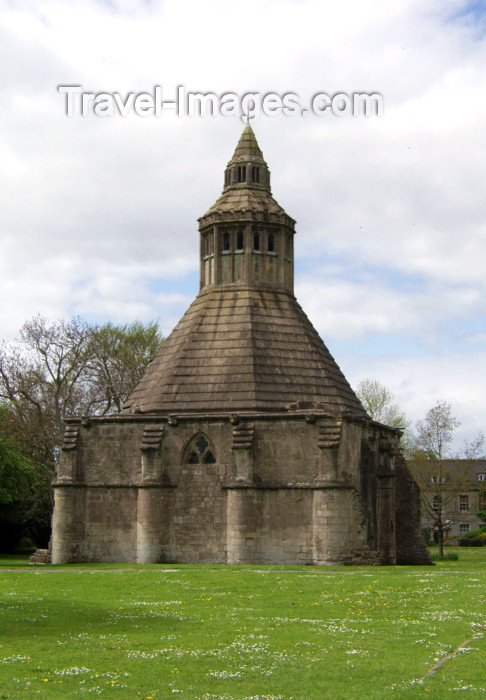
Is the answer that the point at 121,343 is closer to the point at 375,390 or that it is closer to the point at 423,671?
the point at 375,390

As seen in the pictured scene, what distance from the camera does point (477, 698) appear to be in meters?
12.0

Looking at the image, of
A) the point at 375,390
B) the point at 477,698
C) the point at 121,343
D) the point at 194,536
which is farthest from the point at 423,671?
the point at 375,390

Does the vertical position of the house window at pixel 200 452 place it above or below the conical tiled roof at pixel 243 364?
below

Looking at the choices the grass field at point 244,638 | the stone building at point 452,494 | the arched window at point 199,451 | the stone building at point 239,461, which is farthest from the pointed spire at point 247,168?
the grass field at point 244,638

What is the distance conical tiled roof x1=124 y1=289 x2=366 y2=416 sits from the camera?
39562 mm

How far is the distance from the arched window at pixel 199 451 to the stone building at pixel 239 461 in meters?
0.04

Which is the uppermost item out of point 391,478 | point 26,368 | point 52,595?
point 26,368

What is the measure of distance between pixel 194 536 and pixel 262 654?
2292cm

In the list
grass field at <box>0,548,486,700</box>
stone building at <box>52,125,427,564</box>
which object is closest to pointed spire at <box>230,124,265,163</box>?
stone building at <box>52,125,427,564</box>

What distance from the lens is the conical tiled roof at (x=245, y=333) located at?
39.8 m

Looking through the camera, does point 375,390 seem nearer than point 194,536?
No

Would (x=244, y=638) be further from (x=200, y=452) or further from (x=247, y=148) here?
(x=247, y=148)

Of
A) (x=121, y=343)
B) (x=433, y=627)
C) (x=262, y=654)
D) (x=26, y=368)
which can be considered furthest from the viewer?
(x=121, y=343)

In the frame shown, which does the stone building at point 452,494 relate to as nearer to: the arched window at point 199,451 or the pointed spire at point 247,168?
the pointed spire at point 247,168
